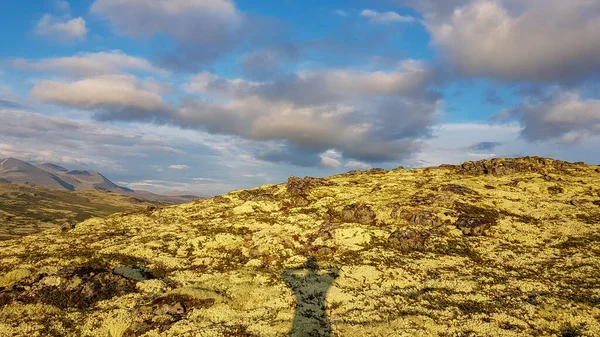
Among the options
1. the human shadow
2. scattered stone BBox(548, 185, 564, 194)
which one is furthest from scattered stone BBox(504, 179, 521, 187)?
the human shadow

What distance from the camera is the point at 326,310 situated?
27156 millimetres

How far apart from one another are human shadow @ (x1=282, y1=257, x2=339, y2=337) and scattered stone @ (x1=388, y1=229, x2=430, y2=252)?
1036 centimetres

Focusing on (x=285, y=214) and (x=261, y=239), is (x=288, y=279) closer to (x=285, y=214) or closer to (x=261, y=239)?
(x=261, y=239)

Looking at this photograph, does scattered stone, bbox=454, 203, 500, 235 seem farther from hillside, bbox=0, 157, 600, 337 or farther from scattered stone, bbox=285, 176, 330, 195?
scattered stone, bbox=285, 176, 330, 195

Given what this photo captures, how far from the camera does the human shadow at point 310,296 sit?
927 inches

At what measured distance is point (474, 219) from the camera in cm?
4709

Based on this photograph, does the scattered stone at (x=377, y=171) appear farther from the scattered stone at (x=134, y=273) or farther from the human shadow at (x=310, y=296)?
the scattered stone at (x=134, y=273)

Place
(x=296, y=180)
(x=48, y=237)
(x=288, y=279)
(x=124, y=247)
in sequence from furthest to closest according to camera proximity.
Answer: (x=296, y=180) < (x=48, y=237) < (x=124, y=247) < (x=288, y=279)

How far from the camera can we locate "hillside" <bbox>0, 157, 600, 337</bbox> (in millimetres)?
24281

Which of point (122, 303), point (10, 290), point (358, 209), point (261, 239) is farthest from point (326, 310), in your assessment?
point (358, 209)

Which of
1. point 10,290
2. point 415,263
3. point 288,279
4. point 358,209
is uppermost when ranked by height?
point 358,209

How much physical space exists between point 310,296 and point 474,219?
93.5ft

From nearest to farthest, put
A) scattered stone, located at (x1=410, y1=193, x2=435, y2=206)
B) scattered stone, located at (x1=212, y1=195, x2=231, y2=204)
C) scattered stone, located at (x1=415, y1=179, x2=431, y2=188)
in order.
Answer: scattered stone, located at (x1=410, y1=193, x2=435, y2=206) → scattered stone, located at (x1=415, y1=179, x2=431, y2=188) → scattered stone, located at (x1=212, y1=195, x2=231, y2=204)

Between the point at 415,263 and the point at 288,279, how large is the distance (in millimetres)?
13320
